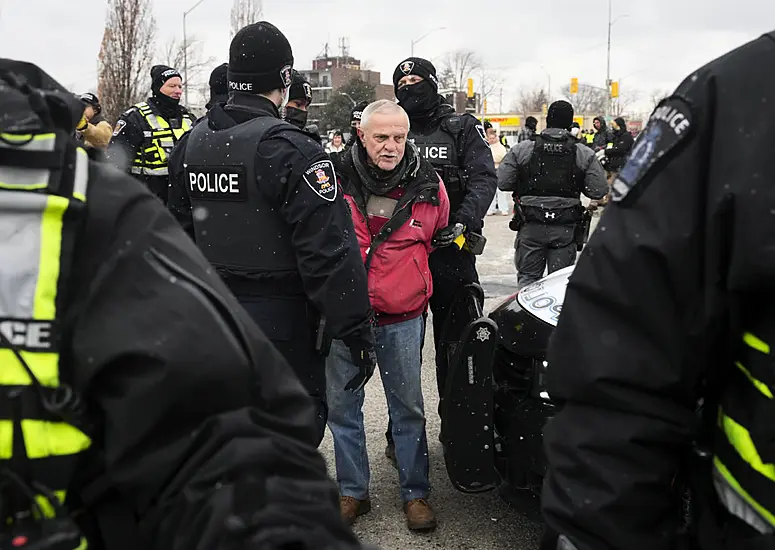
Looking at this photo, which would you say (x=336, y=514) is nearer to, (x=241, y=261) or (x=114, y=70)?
(x=241, y=261)

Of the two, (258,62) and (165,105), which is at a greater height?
(165,105)

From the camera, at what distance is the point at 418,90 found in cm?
490

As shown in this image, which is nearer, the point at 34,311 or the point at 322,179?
the point at 34,311

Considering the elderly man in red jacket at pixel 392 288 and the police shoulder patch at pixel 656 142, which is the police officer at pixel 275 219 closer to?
the elderly man in red jacket at pixel 392 288

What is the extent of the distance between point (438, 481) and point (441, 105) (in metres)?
2.21

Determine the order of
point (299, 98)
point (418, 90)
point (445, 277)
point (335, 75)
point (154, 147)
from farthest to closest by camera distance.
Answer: point (335, 75)
point (154, 147)
point (299, 98)
point (418, 90)
point (445, 277)

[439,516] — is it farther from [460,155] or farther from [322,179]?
[460,155]

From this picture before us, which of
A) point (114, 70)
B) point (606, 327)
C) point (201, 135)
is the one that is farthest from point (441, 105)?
point (114, 70)

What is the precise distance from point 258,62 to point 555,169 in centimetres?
364

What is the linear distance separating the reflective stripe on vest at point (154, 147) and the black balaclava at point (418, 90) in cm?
325

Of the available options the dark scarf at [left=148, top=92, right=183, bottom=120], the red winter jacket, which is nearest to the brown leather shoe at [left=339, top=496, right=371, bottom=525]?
the red winter jacket

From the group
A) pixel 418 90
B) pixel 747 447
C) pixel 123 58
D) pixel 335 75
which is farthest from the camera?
pixel 335 75

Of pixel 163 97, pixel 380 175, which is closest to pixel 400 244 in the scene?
pixel 380 175

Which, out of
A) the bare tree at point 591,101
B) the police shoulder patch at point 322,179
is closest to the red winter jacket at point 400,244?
the police shoulder patch at point 322,179
